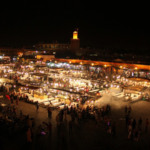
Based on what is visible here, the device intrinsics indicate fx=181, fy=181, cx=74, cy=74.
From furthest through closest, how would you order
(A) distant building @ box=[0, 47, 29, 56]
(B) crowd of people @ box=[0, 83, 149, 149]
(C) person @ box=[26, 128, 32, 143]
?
(A) distant building @ box=[0, 47, 29, 56] < (B) crowd of people @ box=[0, 83, 149, 149] < (C) person @ box=[26, 128, 32, 143]

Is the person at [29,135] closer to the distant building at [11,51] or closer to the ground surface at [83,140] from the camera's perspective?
the ground surface at [83,140]

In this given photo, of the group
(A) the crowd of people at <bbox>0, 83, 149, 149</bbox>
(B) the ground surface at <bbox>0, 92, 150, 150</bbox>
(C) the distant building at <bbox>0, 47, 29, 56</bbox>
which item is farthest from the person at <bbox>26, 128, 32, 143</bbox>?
(C) the distant building at <bbox>0, 47, 29, 56</bbox>

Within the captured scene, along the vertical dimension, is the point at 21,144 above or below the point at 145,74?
below

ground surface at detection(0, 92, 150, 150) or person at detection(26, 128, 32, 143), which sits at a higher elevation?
person at detection(26, 128, 32, 143)

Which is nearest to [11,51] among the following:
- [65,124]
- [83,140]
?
[65,124]

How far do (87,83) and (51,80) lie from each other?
377 centimetres

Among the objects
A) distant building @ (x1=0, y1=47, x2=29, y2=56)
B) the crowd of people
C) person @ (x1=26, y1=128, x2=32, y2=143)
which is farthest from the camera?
distant building @ (x1=0, y1=47, x2=29, y2=56)

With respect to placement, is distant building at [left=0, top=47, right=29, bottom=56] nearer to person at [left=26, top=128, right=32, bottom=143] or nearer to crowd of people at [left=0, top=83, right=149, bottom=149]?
crowd of people at [left=0, top=83, right=149, bottom=149]

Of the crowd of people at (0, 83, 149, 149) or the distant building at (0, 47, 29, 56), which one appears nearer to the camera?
the crowd of people at (0, 83, 149, 149)

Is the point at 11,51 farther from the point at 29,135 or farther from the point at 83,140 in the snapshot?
Result: the point at 83,140

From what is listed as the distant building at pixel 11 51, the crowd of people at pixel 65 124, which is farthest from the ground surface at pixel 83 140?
the distant building at pixel 11 51

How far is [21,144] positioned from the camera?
704 centimetres

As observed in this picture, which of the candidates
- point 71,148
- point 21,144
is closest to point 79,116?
point 71,148

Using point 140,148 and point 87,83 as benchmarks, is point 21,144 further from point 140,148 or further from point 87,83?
point 87,83
